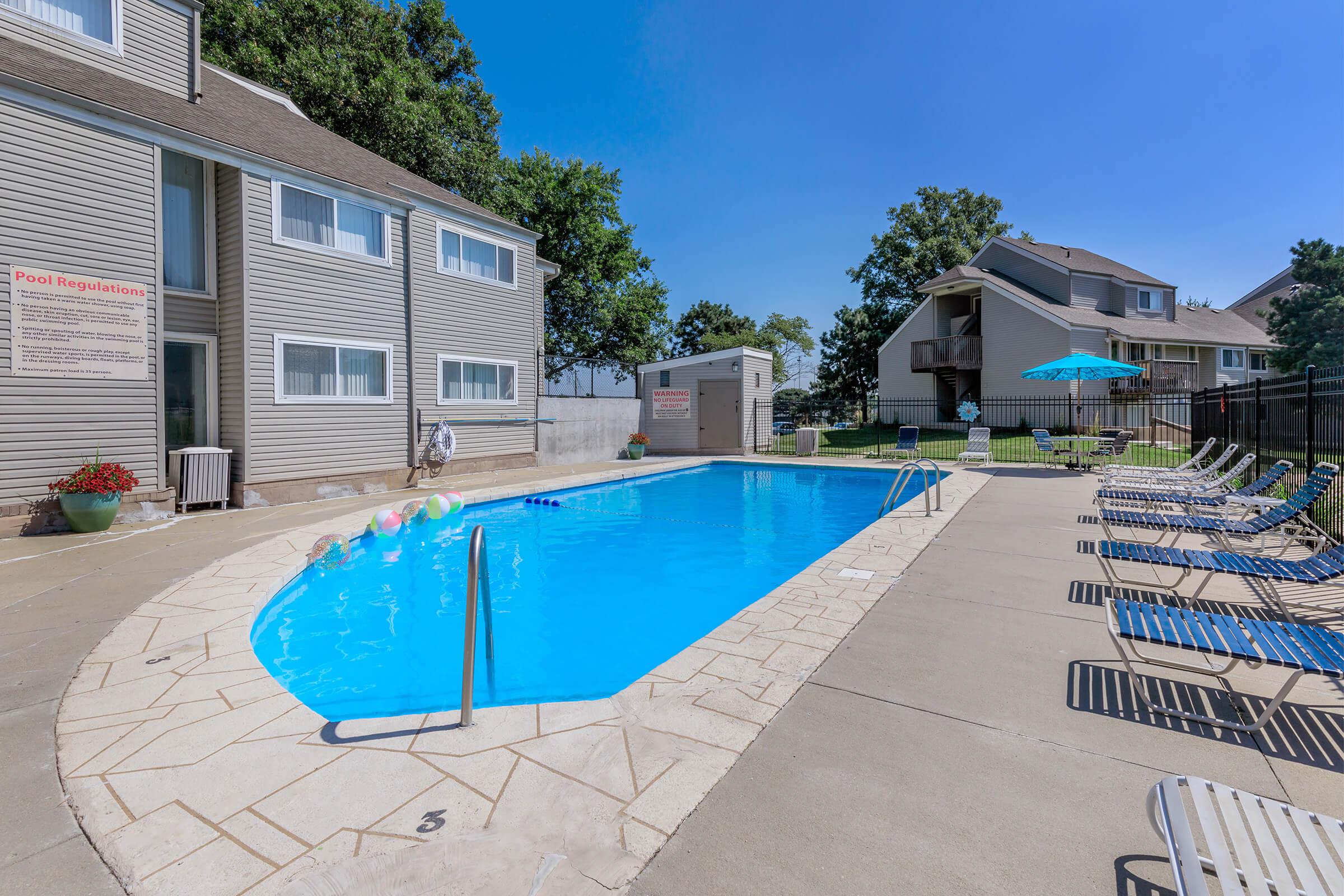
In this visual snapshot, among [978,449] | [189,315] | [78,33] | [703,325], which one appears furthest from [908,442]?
[703,325]

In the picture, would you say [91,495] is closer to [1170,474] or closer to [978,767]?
[978,767]

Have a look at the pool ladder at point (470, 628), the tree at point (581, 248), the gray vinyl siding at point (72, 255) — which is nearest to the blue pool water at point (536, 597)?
the pool ladder at point (470, 628)

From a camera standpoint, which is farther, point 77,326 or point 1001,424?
point 1001,424

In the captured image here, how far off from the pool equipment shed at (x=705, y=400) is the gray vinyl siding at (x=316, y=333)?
8784 mm

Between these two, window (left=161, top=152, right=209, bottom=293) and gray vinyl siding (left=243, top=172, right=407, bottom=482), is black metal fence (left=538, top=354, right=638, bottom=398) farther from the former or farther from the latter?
window (left=161, top=152, right=209, bottom=293)

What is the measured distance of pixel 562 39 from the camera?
25.4 m

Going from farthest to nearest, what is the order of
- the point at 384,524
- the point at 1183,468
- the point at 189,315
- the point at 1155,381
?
1. the point at 1155,381
2. the point at 1183,468
3. the point at 189,315
4. the point at 384,524

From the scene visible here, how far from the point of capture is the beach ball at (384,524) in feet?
26.6

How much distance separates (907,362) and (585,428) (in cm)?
1719

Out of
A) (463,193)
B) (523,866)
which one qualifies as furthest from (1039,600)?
(463,193)

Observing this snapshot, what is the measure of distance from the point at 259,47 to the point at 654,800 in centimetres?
2621

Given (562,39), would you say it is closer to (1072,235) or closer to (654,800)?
(1072,235)

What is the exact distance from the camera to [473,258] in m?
13.7

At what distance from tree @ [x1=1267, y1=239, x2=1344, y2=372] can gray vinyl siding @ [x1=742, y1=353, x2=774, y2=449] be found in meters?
19.3
